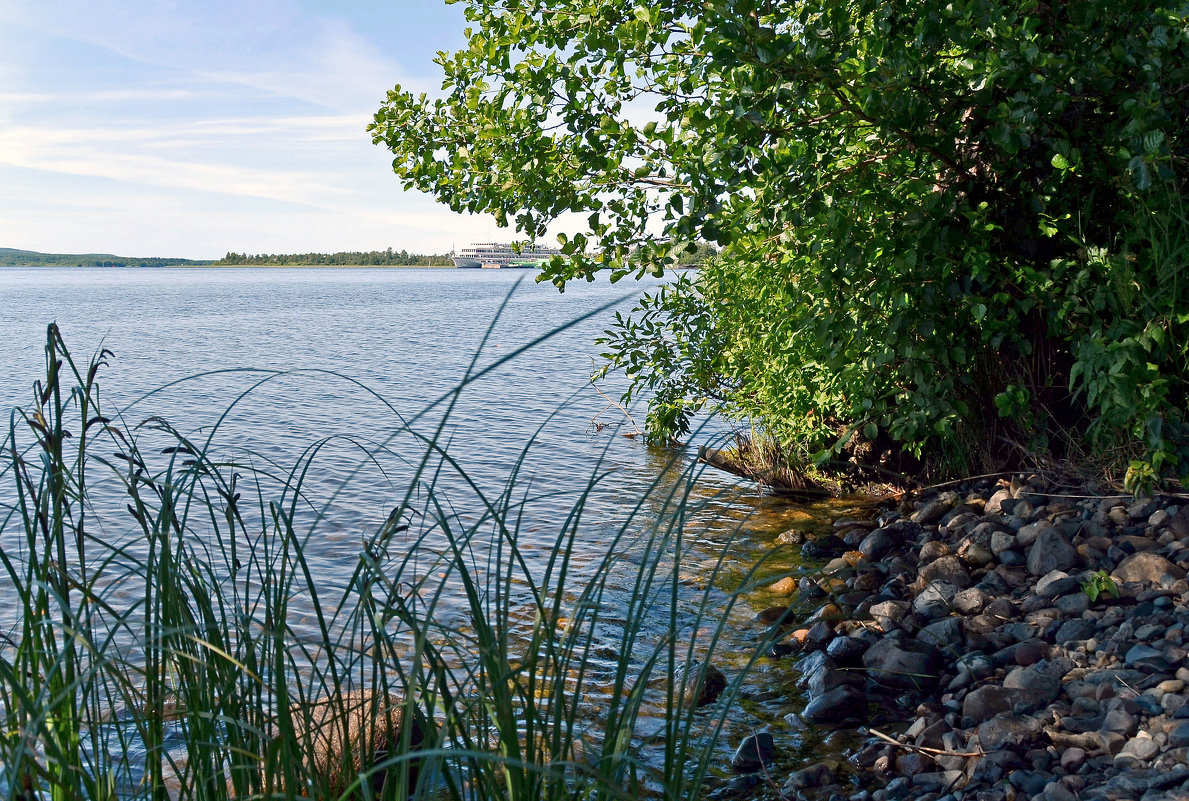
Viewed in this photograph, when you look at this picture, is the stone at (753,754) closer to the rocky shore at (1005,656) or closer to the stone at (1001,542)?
the rocky shore at (1005,656)

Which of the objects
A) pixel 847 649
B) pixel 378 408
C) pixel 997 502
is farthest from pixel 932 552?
pixel 378 408

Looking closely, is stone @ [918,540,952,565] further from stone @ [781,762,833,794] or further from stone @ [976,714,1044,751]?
stone @ [781,762,833,794]

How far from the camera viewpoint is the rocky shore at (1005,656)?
325 cm

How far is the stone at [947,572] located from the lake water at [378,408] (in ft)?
3.32

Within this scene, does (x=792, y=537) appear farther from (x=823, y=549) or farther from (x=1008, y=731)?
(x=1008, y=731)

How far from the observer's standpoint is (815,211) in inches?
206

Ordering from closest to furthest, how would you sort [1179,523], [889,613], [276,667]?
[276,667]
[1179,523]
[889,613]

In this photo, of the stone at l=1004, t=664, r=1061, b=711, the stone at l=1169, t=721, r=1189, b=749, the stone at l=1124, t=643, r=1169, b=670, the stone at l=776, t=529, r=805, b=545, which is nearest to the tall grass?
the stone at l=1169, t=721, r=1189, b=749

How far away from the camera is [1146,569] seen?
4516 mm

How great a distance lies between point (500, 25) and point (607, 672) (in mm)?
4373

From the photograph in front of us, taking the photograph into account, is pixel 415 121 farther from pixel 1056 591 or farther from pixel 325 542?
pixel 1056 591

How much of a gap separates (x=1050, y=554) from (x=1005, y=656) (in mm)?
1088

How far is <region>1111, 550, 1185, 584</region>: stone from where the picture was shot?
4.43 metres

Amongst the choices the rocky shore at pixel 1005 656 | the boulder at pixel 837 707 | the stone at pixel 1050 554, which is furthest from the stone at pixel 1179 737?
the stone at pixel 1050 554
